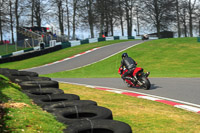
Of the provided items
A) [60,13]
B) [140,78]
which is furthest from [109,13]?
[140,78]

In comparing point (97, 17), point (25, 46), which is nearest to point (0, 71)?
point (25, 46)

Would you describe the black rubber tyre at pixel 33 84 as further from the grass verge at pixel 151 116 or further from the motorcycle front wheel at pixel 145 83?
the motorcycle front wheel at pixel 145 83

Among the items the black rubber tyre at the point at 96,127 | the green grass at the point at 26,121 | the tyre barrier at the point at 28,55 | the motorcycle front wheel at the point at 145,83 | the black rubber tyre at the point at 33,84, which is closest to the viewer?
the green grass at the point at 26,121

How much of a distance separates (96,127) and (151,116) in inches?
82.2

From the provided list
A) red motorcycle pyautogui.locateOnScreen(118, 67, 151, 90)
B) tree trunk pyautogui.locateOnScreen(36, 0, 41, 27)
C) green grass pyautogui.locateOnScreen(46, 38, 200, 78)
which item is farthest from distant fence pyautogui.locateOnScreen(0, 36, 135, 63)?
red motorcycle pyautogui.locateOnScreen(118, 67, 151, 90)

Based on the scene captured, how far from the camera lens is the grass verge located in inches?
189

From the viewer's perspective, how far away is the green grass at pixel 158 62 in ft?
59.7

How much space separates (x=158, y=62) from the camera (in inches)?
858

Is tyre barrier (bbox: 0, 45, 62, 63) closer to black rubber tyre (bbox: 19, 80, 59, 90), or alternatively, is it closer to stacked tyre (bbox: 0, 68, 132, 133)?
black rubber tyre (bbox: 19, 80, 59, 90)

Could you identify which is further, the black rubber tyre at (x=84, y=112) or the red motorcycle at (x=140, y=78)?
the red motorcycle at (x=140, y=78)

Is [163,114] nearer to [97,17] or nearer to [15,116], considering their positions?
[15,116]

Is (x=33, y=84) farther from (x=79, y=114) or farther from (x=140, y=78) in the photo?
(x=140, y=78)

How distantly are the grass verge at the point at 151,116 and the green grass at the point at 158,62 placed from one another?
9467 mm

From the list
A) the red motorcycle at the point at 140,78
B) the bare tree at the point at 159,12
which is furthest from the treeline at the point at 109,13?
the red motorcycle at the point at 140,78
